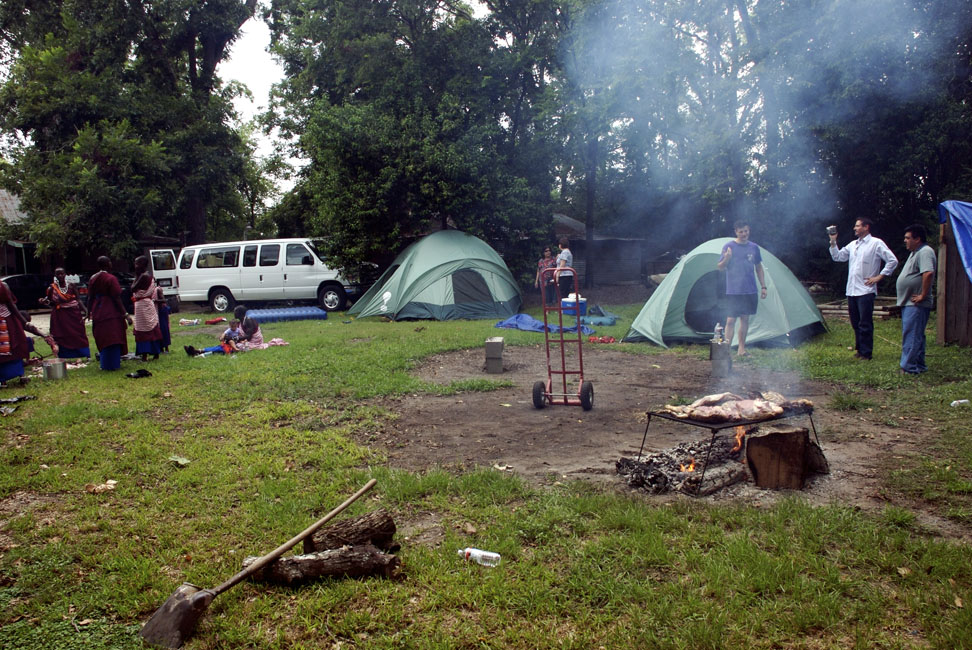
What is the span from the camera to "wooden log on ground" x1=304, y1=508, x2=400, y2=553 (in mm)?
3291

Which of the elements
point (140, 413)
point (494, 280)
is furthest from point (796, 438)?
point (494, 280)

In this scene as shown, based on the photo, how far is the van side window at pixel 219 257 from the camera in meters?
17.0

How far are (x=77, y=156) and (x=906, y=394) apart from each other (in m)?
21.4

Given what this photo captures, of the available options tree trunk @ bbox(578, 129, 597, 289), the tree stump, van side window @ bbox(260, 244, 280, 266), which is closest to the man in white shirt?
the tree stump

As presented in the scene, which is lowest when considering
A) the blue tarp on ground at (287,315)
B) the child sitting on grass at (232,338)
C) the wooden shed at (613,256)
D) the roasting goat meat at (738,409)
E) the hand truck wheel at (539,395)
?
the hand truck wheel at (539,395)

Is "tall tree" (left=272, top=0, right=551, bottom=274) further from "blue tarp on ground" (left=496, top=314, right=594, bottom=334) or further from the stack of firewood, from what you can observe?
the stack of firewood

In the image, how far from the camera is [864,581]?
2918 millimetres

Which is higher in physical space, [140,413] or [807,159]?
[807,159]

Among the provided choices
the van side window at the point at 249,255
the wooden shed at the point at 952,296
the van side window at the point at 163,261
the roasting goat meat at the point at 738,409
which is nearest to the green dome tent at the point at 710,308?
the wooden shed at the point at 952,296

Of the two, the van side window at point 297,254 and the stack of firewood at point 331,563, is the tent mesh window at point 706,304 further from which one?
the van side window at point 297,254

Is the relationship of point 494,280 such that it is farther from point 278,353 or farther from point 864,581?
point 864,581

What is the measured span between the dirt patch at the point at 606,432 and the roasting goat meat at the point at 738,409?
0.48m

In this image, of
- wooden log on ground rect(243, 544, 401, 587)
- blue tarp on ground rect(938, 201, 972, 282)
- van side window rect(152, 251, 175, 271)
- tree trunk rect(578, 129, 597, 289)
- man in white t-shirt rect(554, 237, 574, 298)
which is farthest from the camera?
tree trunk rect(578, 129, 597, 289)

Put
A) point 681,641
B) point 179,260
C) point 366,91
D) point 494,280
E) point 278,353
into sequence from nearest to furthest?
point 681,641, point 278,353, point 494,280, point 179,260, point 366,91
